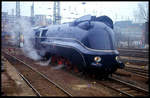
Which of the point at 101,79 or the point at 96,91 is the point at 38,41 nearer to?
the point at 101,79

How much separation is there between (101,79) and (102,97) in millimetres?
2860

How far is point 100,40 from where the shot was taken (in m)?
10.0

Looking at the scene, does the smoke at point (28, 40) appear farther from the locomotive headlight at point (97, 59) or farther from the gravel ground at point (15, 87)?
the locomotive headlight at point (97, 59)

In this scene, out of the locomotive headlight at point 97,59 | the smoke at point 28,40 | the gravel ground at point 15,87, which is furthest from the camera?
the smoke at point 28,40

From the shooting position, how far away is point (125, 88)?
28.8 ft

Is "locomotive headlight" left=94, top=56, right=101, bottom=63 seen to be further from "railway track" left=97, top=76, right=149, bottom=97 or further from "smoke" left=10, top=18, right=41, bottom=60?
"smoke" left=10, top=18, right=41, bottom=60

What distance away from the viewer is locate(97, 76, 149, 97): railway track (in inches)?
314

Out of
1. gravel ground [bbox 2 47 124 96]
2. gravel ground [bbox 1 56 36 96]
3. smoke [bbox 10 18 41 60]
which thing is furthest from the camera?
smoke [bbox 10 18 41 60]

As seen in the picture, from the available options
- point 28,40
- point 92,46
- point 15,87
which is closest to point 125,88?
point 92,46

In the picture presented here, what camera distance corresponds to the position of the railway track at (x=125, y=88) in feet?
26.2

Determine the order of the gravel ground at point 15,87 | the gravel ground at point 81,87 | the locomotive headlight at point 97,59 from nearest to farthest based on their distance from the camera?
the gravel ground at point 15,87
the gravel ground at point 81,87
the locomotive headlight at point 97,59

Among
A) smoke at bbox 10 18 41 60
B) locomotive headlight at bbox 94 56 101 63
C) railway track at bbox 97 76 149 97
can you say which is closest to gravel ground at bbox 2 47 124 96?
railway track at bbox 97 76 149 97

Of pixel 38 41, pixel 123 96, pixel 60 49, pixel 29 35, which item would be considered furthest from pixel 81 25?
pixel 29 35

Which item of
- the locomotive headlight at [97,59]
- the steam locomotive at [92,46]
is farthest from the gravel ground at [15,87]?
the locomotive headlight at [97,59]
